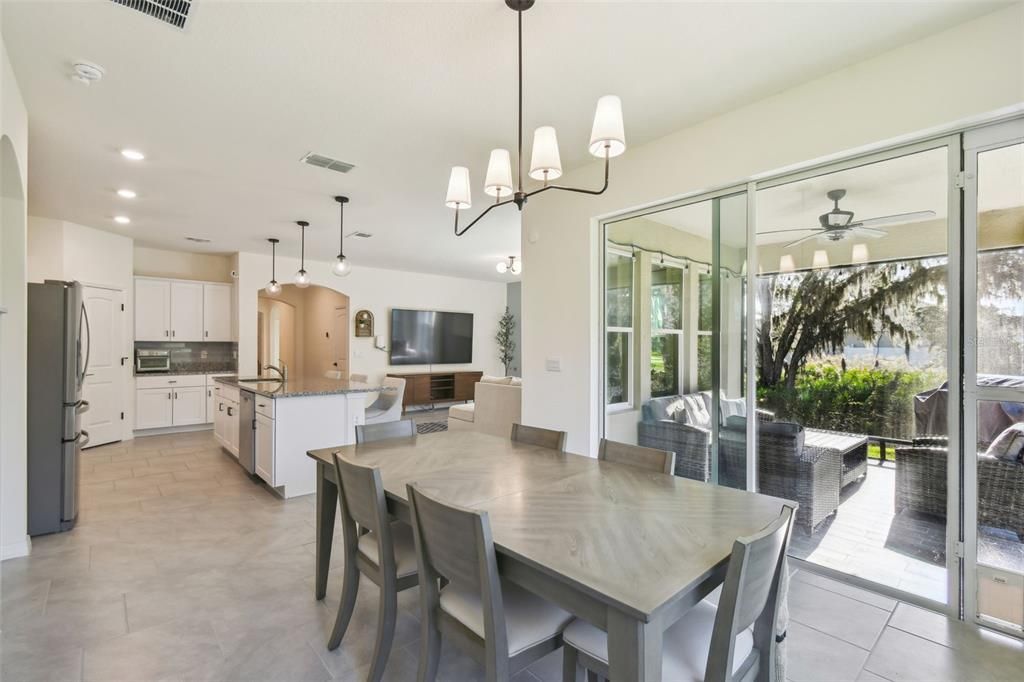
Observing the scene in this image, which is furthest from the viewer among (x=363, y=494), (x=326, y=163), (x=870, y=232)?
(x=326, y=163)

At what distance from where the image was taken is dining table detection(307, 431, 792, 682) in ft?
3.34

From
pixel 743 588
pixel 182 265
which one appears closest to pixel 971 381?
pixel 743 588

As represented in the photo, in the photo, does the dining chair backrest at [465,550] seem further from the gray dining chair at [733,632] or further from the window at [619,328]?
the window at [619,328]

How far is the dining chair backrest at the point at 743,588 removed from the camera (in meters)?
1.07

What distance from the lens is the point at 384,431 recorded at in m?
2.63

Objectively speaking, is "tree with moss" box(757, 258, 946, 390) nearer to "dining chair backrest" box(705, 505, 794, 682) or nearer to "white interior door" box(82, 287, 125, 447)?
"dining chair backrest" box(705, 505, 794, 682)

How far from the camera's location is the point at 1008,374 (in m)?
1.97

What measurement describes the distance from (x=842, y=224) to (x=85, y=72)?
154 inches

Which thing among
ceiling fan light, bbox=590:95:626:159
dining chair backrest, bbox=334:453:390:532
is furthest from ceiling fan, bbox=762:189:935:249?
dining chair backrest, bbox=334:453:390:532

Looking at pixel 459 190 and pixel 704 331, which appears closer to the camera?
pixel 459 190

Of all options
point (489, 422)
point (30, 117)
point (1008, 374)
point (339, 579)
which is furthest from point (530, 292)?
point (30, 117)

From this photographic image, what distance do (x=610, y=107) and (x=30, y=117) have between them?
3408 millimetres

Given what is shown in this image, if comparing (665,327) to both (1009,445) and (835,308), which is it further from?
(1009,445)

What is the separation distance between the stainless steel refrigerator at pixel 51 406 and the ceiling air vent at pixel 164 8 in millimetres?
2200
